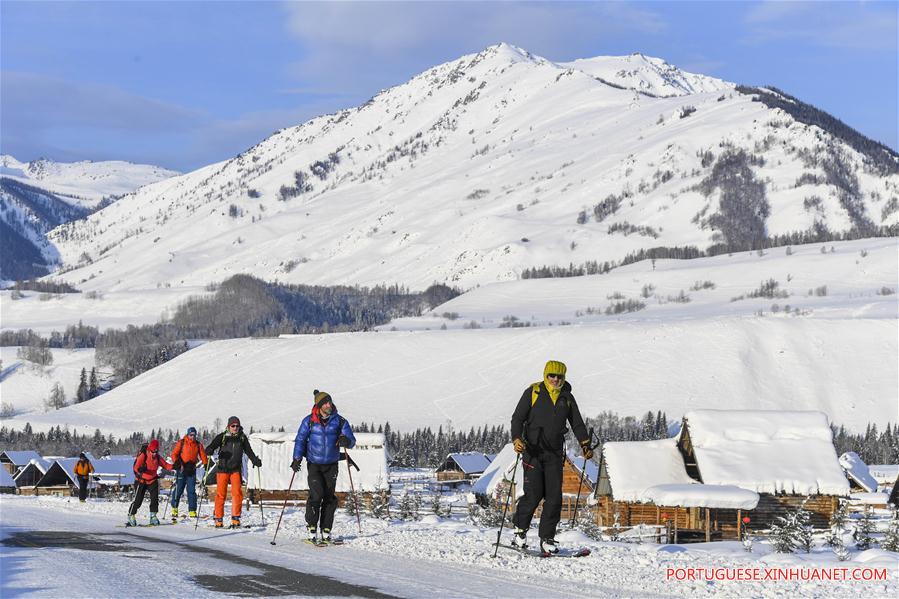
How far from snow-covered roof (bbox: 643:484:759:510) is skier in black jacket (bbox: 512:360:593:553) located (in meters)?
23.6

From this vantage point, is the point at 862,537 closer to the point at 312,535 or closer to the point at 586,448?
the point at 586,448

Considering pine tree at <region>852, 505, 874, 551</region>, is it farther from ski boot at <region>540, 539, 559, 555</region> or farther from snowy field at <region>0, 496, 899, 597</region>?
ski boot at <region>540, 539, 559, 555</region>

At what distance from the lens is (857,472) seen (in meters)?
78.8

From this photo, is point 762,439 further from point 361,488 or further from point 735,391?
point 735,391

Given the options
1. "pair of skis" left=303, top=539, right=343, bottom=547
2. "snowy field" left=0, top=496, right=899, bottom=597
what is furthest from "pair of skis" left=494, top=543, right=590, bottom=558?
"pair of skis" left=303, top=539, right=343, bottom=547

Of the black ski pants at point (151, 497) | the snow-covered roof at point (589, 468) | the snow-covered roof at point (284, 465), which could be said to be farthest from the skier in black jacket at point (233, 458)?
the snow-covered roof at point (589, 468)

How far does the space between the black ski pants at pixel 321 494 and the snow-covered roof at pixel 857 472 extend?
58.6 m

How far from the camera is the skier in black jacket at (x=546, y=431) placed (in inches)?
717

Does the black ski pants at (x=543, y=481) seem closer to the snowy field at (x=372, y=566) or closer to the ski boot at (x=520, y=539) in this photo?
the ski boot at (x=520, y=539)

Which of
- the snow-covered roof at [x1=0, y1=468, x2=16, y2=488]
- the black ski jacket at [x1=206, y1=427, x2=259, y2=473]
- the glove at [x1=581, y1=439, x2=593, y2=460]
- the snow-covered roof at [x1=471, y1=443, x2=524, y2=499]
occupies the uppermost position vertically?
the glove at [x1=581, y1=439, x2=593, y2=460]

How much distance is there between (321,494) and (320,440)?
103 centimetres

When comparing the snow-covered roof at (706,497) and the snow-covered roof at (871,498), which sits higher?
the snow-covered roof at (706,497)

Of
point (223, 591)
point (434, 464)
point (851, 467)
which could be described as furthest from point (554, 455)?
point (434, 464)

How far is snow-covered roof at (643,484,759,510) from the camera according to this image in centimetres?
4081
